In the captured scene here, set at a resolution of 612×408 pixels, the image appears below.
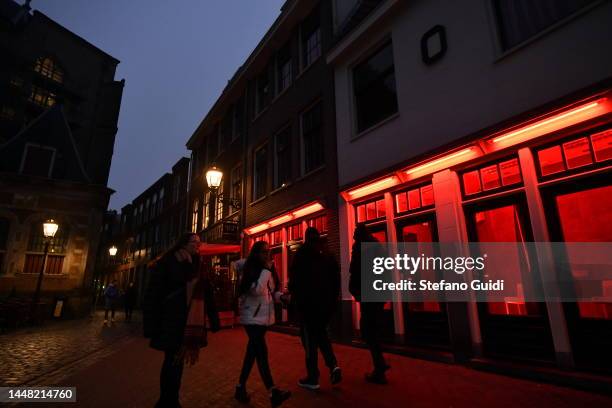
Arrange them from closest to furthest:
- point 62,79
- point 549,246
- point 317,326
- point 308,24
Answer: point 317,326 < point 549,246 < point 308,24 < point 62,79

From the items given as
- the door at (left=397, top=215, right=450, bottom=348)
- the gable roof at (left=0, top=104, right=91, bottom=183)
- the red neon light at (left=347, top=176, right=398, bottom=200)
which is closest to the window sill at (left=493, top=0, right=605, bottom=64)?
the red neon light at (left=347, top=176, right=398, bottom=200)

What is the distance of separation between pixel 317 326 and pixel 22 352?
7160 mm

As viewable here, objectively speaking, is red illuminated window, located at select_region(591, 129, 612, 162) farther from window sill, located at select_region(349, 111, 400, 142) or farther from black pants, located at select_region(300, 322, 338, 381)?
black pants, located at select_region(300, 322, 338, 381)

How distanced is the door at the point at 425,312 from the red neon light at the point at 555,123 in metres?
1.83

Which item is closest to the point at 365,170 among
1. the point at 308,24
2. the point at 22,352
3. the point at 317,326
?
the point at 317,326

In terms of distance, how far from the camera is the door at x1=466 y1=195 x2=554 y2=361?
447cm

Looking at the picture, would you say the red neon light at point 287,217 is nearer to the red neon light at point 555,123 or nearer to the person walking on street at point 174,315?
the red neon light at point 555,123

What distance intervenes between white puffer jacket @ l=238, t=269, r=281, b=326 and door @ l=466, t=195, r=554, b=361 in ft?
11.5

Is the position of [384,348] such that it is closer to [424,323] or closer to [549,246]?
[424,323]

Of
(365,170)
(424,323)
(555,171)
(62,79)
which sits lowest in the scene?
(424,323)

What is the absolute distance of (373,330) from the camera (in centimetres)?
413

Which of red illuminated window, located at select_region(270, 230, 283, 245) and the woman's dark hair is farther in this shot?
red illuminated window, located at select_region(270, 230, 283, 245)

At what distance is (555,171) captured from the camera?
15.2ft

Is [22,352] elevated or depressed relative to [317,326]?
depressed
